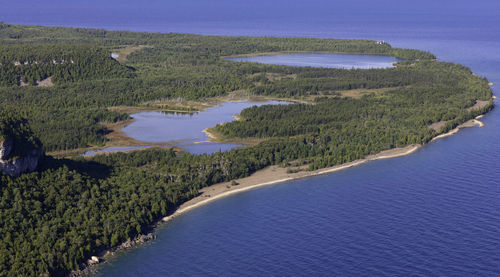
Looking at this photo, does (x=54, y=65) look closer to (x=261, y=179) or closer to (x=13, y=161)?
(x=261, y=179)

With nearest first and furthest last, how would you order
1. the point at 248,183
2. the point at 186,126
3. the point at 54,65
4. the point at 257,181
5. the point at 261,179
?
the point at 248,183 < the point at 257,181 < the point at 261,179 < the point at 186,126 < the point at 54,65

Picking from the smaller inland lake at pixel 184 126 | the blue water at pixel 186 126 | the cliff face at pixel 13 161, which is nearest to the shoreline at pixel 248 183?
the blue water at pixel 186 126

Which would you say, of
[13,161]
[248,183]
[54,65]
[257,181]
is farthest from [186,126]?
[54,65]

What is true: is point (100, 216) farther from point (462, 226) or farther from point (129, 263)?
point (462, 226)

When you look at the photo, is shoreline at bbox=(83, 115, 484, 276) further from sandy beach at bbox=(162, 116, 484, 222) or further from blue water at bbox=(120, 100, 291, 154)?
blue water at bbox=(120, 100, 291, 154)

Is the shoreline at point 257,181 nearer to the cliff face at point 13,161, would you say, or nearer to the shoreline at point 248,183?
the shoreline at point 248,183

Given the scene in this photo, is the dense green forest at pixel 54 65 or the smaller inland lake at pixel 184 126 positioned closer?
the smaller inland lake at pixel 184 126

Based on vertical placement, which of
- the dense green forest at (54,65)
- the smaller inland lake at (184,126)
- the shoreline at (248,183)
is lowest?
the shoreline at (248,183)

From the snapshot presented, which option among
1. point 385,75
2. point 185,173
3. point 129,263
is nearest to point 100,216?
point 129,263
